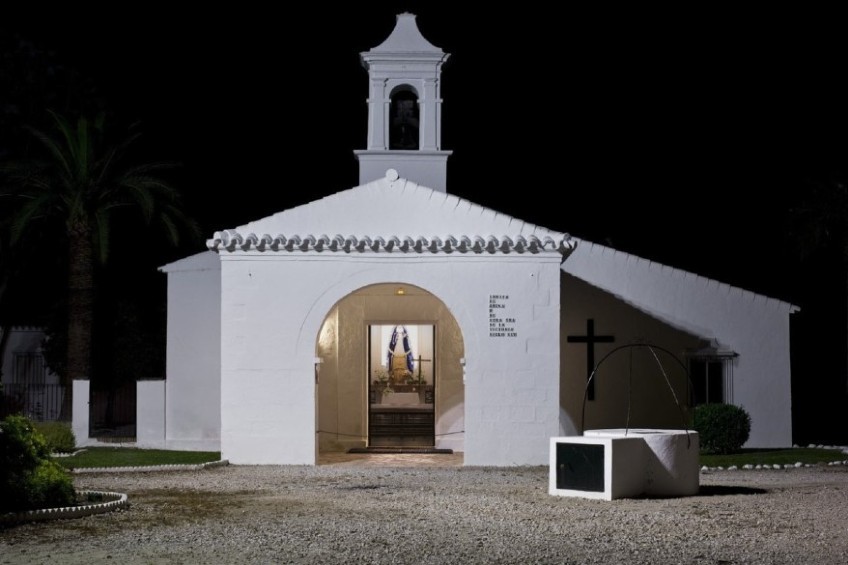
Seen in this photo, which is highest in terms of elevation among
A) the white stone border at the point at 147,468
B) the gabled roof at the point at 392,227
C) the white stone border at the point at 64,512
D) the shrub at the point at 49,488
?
the gabled roof at the point at 392,227

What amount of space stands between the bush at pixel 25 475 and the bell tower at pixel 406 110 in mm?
10950

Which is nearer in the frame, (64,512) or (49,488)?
(64,512)

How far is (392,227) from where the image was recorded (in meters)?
20.2

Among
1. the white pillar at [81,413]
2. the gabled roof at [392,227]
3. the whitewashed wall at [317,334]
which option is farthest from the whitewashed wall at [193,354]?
the gabled roof at [392,227]

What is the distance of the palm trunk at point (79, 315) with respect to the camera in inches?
1030

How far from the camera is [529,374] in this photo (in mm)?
19547

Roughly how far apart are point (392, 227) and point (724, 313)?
754cm

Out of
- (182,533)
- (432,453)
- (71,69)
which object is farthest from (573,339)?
(71,69)

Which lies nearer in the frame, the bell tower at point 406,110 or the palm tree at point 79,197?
the bell tower at point 406,110

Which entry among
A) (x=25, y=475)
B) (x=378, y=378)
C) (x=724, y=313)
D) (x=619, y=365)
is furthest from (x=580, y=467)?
(x=724, y=313)

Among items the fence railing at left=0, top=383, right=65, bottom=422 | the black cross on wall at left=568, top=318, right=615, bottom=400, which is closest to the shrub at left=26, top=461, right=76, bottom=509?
the black cross on wall at left=568, top=318, right=615, bottom=400

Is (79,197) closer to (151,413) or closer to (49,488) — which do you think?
(151,413)

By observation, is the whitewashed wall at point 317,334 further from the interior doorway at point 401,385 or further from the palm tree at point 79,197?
the palm tree at point 79,197

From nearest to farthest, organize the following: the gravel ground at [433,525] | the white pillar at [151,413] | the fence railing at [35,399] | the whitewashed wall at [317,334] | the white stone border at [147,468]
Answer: the gravel ground at [433,525]
the white stone border at [147,468]
the whitewashed wall at [317,334]
the white pillar at [151,413]
the fence railing at [35,399]
